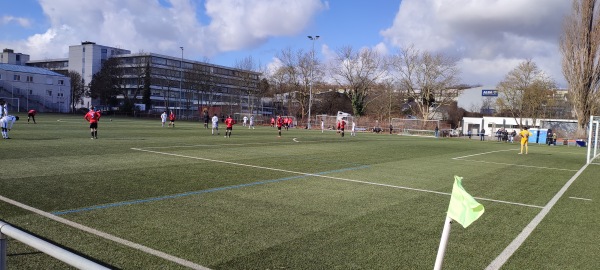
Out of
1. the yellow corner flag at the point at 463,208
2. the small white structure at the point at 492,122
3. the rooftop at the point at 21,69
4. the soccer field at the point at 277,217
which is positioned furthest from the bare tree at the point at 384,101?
the yellow corner flag at the point at 463,208

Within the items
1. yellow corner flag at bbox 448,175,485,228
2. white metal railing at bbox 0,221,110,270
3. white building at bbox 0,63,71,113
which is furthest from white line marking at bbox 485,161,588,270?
white building at bbox 0,63,71,113

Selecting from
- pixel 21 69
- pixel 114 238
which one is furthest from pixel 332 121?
pixel 21 69

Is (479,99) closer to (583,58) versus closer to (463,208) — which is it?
(583,58)

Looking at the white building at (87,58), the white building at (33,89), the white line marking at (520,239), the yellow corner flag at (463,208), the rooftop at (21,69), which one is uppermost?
the white building at (87,58)

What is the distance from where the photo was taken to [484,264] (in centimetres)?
512

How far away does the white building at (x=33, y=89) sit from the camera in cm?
7912

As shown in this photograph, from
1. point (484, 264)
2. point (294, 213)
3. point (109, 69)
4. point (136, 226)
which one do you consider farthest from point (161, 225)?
point (109, 69)

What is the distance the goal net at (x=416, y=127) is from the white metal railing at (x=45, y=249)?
5737 cm

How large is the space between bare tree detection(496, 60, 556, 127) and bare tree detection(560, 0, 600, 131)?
53.2 ft

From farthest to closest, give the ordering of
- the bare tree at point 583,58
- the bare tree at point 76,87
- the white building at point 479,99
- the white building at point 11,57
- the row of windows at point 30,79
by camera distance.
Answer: the white building at point 11,57 < the bare tree at point 76,87 < the white building at point 479,99 < the row of windows at point 30,79 < the bare tree at point 583,58

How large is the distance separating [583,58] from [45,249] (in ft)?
186

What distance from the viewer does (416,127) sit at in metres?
59.1

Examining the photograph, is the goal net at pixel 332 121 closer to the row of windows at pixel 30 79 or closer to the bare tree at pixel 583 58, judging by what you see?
the bare tree at pixel 583 58

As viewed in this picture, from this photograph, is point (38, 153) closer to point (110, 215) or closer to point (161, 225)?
point (110, 215)
